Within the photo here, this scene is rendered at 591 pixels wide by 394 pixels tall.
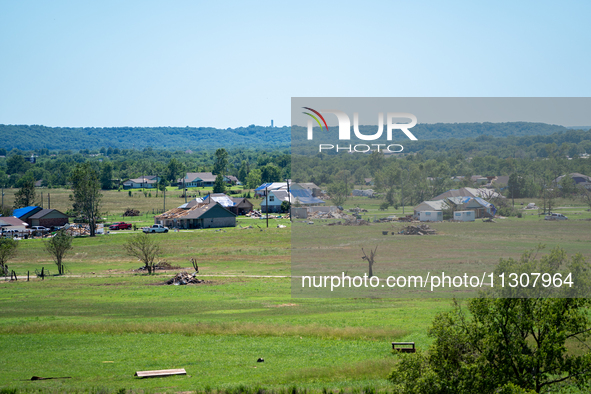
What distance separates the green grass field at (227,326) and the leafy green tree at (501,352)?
4.90 metres

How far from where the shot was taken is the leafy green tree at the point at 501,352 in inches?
637

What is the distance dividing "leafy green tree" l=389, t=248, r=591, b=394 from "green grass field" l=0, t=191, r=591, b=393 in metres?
4.90

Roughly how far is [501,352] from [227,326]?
627 inches

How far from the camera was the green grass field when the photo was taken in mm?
21938

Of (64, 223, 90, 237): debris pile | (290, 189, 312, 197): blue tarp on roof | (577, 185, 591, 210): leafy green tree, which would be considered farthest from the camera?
(64, 223, 90, 237): debris pile

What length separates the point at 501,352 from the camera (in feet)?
55.1

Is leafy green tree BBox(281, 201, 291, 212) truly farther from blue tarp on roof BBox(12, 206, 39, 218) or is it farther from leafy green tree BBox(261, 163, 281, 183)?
leafy green tree BBox(261, 163, 281, 183)

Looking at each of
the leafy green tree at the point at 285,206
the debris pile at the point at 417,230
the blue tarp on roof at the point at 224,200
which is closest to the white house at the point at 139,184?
the blue tarp on roof at the point at 224,200

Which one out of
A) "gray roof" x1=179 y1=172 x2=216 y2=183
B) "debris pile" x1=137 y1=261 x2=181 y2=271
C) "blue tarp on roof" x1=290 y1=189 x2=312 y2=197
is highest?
"gray roof" x1=179 y1=172 x2=216 y2=183

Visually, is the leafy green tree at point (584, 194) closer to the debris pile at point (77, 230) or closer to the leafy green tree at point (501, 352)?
the leafy green tree at point (501, 352)

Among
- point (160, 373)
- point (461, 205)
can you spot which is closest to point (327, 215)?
point (461, 205)

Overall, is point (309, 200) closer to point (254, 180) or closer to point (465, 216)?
point (465, 216)

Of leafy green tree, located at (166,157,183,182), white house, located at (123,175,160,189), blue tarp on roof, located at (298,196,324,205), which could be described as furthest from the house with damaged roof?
leafy green tree, located at (166,157,183,182)

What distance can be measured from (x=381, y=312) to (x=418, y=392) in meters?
15.6
